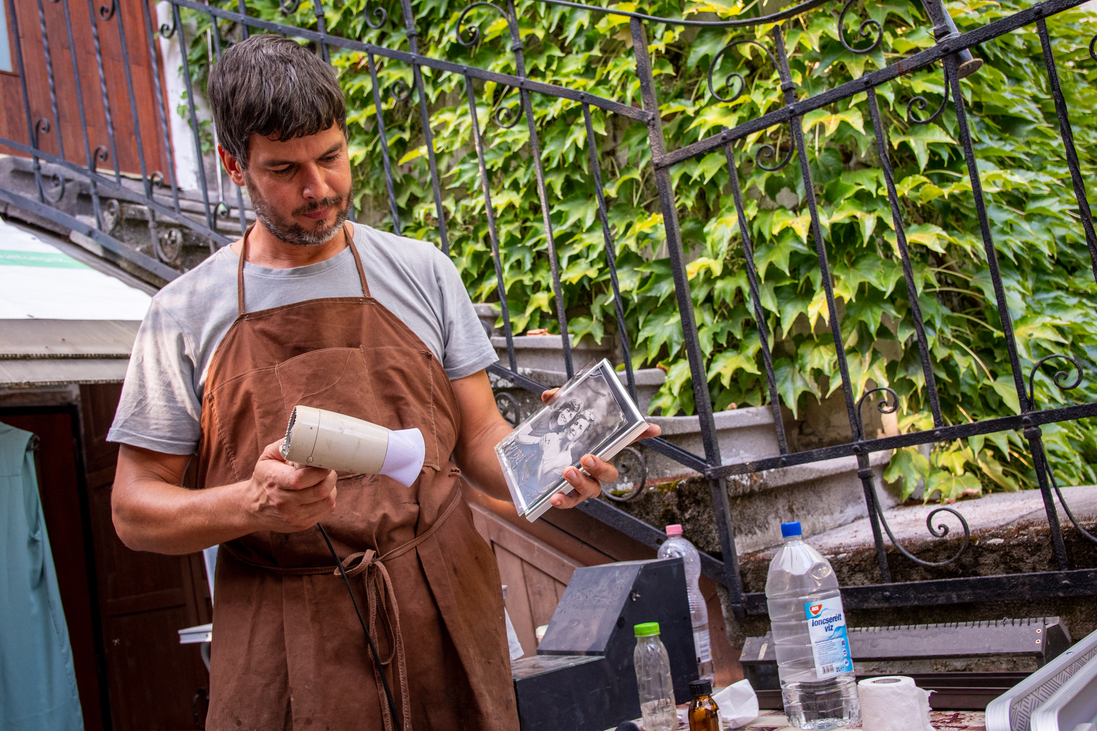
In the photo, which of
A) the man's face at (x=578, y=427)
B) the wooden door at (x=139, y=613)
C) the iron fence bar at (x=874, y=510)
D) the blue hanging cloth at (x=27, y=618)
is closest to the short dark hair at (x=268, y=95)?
the man's face at (x=578, y=427)

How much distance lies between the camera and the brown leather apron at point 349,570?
132 cm

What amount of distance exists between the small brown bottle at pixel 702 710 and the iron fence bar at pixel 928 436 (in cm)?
65

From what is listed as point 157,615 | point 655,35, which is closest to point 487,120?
point 655,35

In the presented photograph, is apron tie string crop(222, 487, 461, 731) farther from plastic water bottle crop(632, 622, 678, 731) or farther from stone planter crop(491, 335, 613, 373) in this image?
stone planter crop(491, 335, 613, 373)

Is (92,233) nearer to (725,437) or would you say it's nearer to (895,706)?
(725,437)

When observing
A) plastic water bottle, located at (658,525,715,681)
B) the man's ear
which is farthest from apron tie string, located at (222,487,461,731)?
plastic water bottle, located at (658,525,715,681)

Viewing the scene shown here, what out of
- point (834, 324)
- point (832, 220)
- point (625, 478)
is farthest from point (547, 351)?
point (834, 324)

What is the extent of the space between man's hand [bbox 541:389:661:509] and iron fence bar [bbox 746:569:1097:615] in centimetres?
91

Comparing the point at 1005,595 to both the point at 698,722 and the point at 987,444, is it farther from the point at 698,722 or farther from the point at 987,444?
the point at 987,444

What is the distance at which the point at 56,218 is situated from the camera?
3.53 meters

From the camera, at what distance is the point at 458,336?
64.4 inches

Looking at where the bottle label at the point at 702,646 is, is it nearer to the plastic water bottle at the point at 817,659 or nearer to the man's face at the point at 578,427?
the plastic water bottle at the point at 817,659

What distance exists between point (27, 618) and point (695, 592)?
3366 mm

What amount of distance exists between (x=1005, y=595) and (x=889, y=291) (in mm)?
1141
